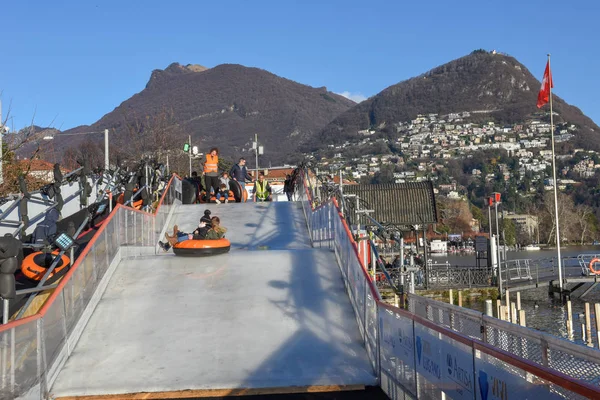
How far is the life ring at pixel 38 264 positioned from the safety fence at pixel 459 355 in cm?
524

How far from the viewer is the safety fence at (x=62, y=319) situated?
828 centimetres

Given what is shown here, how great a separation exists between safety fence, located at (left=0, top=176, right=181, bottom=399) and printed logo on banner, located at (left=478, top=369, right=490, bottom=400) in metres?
4.97

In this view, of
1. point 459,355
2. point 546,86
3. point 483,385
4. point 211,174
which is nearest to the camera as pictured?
point 483,385

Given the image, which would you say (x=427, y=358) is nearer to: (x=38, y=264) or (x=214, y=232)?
(x=38, y=264)

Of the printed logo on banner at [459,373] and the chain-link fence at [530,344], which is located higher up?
the chain-link fence at [530,344]

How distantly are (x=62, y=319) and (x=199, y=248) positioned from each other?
18.0 ft

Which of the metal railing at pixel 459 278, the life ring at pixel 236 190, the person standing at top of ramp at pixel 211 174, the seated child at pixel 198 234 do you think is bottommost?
the metal railing at pixel 459 278

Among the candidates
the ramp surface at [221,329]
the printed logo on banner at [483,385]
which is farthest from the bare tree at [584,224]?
the printed logo on banner at [483,385]

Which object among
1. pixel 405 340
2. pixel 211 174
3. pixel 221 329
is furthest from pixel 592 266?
pixel 405 340

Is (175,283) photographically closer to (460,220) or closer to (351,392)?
(351,392)

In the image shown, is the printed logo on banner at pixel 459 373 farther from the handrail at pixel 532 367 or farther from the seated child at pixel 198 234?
the seated child at pixel 198 234

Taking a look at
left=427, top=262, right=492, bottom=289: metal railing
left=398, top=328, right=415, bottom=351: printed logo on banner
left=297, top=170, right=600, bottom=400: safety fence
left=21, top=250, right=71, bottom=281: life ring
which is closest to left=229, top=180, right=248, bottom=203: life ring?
left=21, top=250, right=71, bottom=281: life ring

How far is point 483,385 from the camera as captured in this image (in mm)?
5961

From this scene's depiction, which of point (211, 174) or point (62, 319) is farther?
point (211, 174)
